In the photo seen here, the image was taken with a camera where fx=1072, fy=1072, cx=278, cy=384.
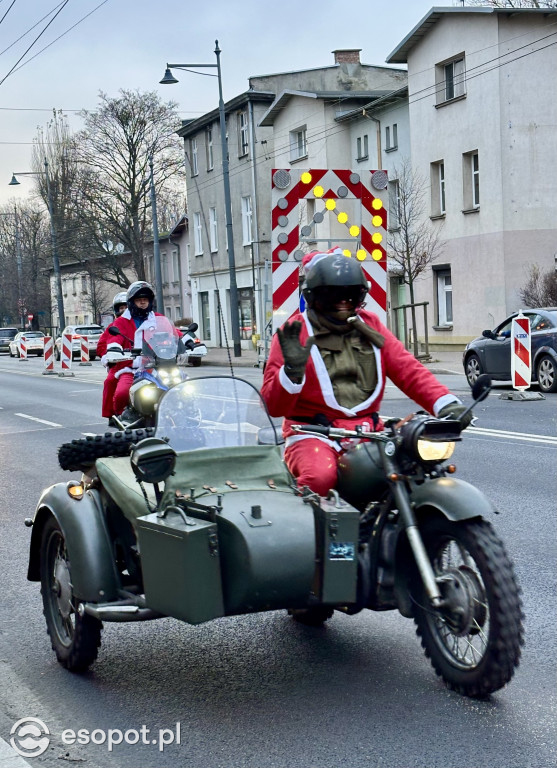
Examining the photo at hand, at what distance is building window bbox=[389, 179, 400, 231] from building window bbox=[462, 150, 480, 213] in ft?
6.82

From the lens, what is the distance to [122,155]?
2243 inches

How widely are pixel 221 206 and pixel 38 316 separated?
4105 centimetres

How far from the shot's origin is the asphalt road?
363 cm

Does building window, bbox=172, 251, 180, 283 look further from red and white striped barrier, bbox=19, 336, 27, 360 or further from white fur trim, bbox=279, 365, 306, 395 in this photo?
white fur trim, bbox=279, 365, 306, 395

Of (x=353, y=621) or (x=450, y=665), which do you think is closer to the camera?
(x=450, y=665)

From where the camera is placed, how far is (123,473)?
4492 mm

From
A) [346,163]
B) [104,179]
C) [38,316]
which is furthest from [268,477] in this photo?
[38,316]

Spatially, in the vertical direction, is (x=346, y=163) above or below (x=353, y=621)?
above

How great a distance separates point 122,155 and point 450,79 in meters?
27.7

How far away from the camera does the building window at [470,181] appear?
3212cm

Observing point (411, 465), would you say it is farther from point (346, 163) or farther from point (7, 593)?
point (346, 163)

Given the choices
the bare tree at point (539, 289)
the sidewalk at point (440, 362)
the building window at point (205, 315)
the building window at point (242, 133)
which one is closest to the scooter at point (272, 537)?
the sidewalk at point (440, 362)

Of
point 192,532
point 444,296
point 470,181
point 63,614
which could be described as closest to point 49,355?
point 444,296

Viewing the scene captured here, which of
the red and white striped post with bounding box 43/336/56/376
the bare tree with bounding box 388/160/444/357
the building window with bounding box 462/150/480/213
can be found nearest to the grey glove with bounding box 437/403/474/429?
the bare tree with bounding box 388/160/444/357
